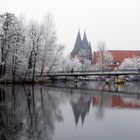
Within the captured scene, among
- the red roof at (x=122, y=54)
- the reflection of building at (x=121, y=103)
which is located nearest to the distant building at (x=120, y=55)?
the red roof at (x=122, y=54)

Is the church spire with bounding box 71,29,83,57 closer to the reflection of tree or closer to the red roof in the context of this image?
the red roof

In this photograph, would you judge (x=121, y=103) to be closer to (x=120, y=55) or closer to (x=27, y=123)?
(x=27, y=123)

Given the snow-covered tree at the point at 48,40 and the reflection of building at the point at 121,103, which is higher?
the snow-covered tree at the point at 48,40

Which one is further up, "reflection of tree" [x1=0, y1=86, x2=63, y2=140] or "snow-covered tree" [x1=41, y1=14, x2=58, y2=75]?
"snow-covered tree" [x1=41, y1=14, x2=58, y2=75]

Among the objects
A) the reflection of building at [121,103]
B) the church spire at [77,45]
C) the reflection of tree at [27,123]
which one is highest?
the church spire at [77,45]

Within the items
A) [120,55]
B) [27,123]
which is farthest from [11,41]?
A: [120,55]

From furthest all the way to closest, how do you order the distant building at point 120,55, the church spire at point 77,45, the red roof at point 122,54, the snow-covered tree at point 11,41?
1. the red roof at point 122,54
2. the distant building at point 120,55
3. the church spire at point 77,45
4. the snow-covered tree at point 11,41

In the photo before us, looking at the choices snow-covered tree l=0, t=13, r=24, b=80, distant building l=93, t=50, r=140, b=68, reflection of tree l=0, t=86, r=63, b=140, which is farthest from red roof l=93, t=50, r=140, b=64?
reflection of tree l=0, t=86, r=63, b=140

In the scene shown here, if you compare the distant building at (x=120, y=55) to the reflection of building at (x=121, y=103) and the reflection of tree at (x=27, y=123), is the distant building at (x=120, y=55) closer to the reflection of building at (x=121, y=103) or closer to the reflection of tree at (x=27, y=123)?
the reflection of building at (x=121, y=103)

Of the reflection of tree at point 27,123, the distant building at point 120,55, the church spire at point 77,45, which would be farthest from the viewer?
the distant building at point 120,55

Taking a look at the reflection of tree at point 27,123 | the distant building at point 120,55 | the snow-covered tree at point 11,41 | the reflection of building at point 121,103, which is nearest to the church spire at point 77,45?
the distant building at point 120,55

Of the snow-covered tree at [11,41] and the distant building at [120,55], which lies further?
the distant building at [120,55]

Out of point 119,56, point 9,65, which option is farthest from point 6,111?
point 119,56

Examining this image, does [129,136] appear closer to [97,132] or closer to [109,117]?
[97,132]
